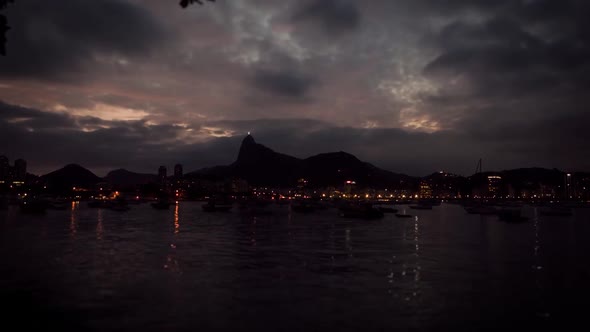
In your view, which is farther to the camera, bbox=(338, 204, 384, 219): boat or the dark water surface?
bbox=(338, 204, 384, 219): boat

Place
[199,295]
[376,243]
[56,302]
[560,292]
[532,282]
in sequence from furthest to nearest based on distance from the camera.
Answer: [376,243] < [532,282] < [560,292] < [199,295] < [56,302]

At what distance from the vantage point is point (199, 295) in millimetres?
20188

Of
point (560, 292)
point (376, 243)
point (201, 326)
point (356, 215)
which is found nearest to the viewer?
point (201, 326)

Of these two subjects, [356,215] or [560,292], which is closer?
[560,292]

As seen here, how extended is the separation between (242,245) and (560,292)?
26026 mm

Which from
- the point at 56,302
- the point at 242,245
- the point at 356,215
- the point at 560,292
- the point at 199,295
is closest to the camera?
the point at 56,302

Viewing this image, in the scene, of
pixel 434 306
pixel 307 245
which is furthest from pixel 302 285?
pixel 307 245

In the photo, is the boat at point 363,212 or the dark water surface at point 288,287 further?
the boat at point 363,212

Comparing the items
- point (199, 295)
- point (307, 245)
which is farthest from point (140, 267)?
point (307, 245)

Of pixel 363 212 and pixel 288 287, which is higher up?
pixel 363 212

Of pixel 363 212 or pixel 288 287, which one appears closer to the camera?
pixel 288 287

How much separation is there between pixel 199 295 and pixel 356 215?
245 feet

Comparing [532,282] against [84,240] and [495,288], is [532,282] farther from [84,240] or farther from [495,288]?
[84,240]

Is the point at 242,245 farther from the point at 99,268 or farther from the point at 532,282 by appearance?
the point at 532,282
